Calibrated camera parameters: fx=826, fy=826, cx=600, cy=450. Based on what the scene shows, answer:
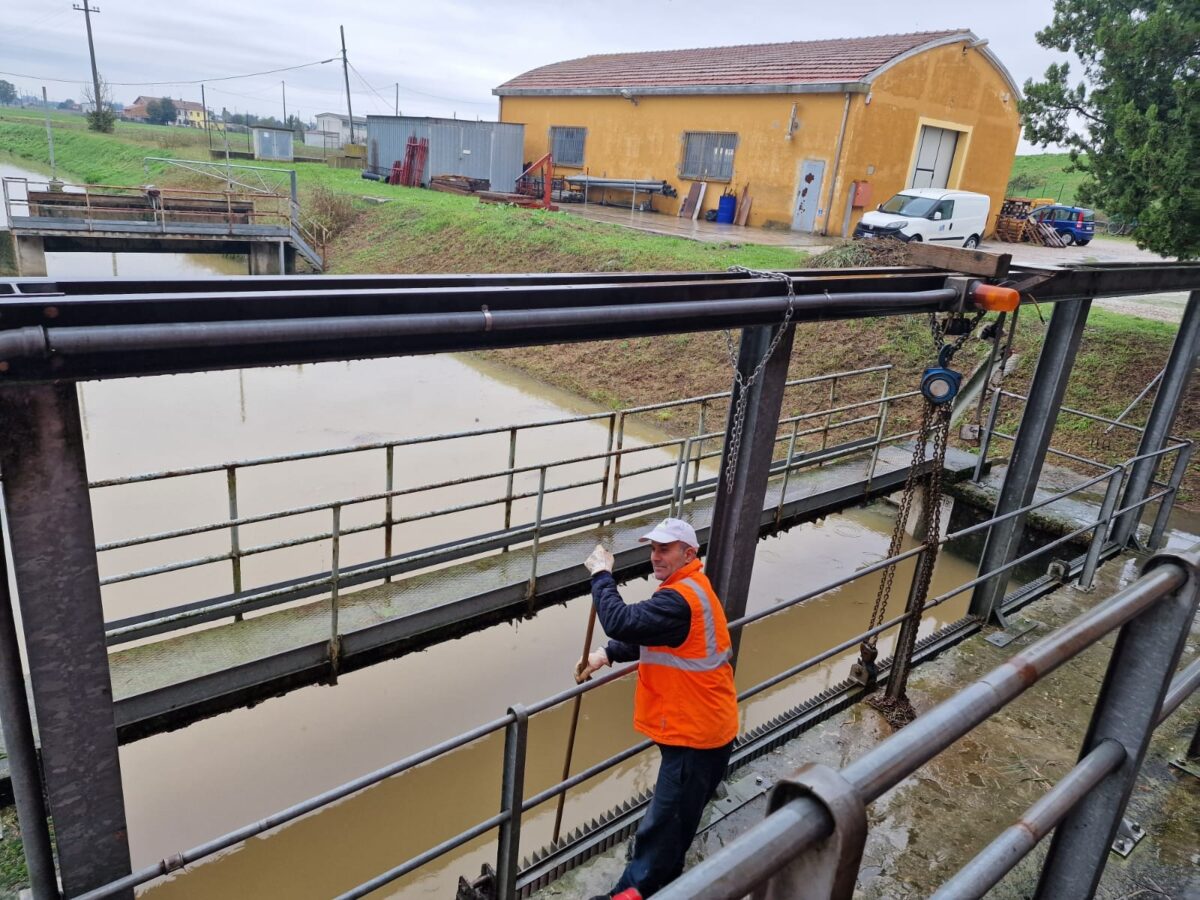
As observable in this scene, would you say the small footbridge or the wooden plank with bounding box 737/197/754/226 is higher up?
the wooden plank with bounding box 737/197/754/226

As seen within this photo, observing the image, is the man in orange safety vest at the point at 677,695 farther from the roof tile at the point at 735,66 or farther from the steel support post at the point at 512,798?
the roof tile at the point at 735,66

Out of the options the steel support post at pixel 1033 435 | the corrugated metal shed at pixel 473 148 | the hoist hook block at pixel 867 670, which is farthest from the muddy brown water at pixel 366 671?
the corrugated metal shed at pixel 473 148

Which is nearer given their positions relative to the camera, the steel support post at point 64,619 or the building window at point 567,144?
the steel support post at point 64,619

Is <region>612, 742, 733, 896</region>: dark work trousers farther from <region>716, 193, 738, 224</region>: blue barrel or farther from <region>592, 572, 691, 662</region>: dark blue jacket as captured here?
<region>716, 193, 738, 224</region>: blue barrel

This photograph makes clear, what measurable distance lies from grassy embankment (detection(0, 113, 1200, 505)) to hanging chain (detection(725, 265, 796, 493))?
31.1 ft

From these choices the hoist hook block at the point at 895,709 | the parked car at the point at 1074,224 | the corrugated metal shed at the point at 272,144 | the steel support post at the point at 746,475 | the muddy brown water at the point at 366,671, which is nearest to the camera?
the steel support post at the point at 746,475

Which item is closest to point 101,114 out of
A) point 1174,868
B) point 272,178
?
point 272,178

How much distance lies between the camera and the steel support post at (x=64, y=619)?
7.41 feet

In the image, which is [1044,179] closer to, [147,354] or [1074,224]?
[1074,224]

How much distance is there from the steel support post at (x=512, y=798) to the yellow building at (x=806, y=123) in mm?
22103

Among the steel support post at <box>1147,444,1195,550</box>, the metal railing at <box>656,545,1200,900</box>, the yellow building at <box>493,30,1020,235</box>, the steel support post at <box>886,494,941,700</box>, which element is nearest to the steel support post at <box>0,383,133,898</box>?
the metal railing at <box>656,545,1200,900</box>

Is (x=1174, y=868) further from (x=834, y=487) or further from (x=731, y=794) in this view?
(x=834, y=487)

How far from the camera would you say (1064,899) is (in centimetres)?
216

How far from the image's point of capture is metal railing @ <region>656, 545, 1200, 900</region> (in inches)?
39.4
